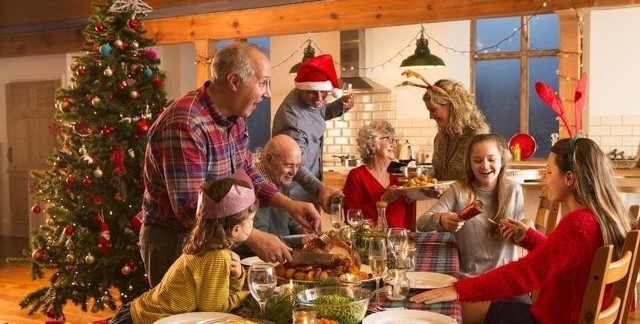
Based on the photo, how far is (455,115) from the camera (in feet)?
13.2

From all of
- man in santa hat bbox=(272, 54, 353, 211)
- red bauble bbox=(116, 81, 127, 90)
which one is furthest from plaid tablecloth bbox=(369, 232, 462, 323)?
red bauble bbox=(116, 81, 127, 90)

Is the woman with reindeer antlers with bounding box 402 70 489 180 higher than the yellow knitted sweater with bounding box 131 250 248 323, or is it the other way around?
the woman with reindeer antlers with bounding box 402 70 489 180

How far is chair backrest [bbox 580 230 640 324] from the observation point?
198 cm

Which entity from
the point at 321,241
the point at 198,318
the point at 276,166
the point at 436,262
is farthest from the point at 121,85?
the point at 198,318

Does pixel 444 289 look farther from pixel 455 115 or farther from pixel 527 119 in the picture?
pixel 527 119

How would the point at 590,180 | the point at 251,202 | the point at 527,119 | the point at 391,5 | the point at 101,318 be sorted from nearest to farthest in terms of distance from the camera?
the point at 251,202
the point at 590,180
the point at 101,318
the point at 391,5
the point at 527,119

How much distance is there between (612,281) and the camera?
2072 millimetres

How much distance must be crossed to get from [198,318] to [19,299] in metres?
4.51

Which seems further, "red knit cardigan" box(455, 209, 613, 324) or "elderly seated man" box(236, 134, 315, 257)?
"elderly seated man" box(236, 134, 315, 257)

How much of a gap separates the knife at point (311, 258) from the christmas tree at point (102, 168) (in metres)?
2.71

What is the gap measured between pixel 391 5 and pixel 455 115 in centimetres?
286

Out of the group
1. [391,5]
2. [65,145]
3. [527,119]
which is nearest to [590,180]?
[65,145]

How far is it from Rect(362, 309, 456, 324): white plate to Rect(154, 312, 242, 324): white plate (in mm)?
364

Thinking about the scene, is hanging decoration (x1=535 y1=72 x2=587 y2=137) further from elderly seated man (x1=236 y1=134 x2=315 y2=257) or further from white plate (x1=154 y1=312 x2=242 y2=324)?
white plate (x1=154 y1=312 x2=242 y2=324)
